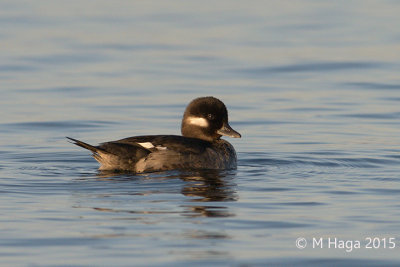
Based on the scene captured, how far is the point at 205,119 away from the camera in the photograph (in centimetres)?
1186

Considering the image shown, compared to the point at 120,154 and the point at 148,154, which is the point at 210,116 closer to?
the point at 148,154

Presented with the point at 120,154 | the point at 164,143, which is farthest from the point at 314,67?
the point at 120,154

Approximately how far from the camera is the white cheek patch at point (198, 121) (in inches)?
467

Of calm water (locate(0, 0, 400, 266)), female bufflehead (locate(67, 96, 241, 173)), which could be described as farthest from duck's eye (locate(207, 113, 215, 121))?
calm water (locate(0, 0, 400, 266))

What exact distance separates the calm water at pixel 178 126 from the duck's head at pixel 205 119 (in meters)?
0.53

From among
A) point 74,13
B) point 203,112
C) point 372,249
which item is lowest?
point 372,249

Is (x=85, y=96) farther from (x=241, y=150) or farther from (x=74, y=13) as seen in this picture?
(x=74, y=13)

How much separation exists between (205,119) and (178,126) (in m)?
2.54

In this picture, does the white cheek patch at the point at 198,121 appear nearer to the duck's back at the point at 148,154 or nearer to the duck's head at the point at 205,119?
the duck's head at the point at 205,119

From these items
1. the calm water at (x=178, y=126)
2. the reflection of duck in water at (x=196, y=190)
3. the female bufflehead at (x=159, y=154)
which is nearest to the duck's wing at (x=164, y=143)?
the female bufflehead at (x=159, y=154)

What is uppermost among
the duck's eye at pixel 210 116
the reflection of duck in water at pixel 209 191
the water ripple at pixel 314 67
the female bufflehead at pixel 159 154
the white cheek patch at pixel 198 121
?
the water ripple at pixel 314 67

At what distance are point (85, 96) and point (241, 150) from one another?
4137 millimetres

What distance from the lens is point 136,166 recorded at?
11.0m

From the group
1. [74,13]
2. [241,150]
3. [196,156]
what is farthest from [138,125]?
[74,13]
